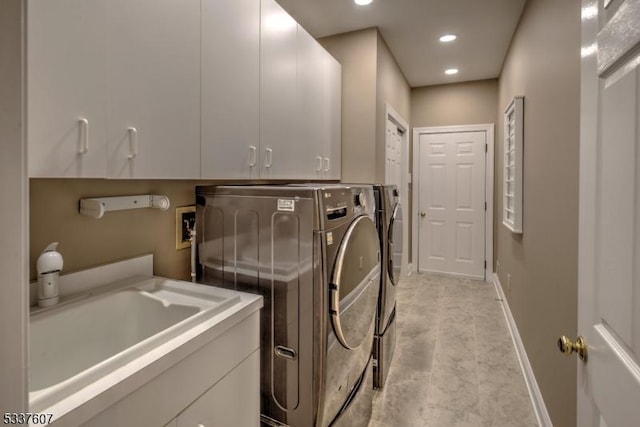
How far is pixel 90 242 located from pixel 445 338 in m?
2.71

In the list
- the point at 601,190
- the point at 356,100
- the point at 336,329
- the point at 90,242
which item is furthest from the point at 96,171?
the point at 356,100

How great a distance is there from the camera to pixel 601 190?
76 cm

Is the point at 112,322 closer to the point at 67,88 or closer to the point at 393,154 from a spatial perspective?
the point at 67,88

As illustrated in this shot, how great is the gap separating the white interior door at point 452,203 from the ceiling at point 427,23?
1.18 metres

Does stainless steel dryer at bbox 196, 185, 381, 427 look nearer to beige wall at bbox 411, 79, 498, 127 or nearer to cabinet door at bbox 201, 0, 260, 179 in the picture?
cabinet door at bbox 201, 0, 260, 179

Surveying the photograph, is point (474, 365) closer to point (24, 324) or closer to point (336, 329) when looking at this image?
point (336, 329)

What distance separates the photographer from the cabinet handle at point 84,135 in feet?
3.02

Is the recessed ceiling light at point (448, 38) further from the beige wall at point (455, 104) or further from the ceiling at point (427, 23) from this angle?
the beige wall at point (455, 104)

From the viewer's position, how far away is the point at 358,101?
2.89m

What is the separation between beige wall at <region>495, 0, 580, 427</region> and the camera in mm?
1464

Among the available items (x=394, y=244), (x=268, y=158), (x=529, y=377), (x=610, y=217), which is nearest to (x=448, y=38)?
(x=394, y=244)

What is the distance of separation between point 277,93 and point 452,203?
359 cm

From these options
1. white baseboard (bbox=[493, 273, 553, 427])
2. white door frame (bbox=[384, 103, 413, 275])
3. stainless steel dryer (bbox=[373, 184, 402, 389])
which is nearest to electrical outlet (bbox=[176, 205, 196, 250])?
stainless steel dryer (bbox=[373, 184, 402, 389])

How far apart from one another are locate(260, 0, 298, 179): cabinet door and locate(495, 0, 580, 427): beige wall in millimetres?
1396
